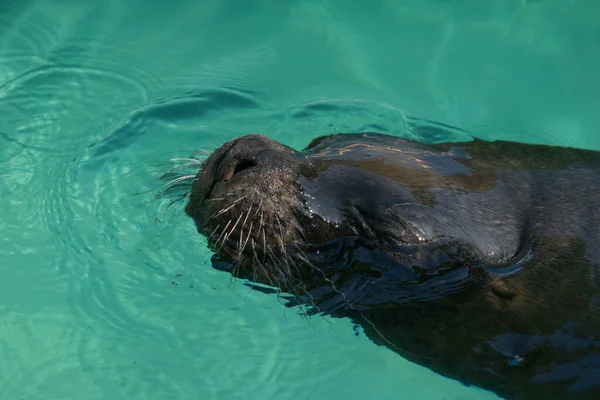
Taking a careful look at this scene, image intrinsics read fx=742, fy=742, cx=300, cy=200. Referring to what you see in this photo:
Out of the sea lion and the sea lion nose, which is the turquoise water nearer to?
the sea lion

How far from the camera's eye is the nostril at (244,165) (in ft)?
13.1

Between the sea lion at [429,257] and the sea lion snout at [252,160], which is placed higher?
the sea lion snout at [252,160]

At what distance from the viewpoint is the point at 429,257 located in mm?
3941

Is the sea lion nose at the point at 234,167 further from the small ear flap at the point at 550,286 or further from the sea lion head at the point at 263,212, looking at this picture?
the small ear flap at the point at 550,286

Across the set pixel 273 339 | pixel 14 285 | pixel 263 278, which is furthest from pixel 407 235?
pixel 14 285

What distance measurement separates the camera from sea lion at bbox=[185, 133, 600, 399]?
3893 mm

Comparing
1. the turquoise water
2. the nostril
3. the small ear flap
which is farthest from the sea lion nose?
the small ear flap

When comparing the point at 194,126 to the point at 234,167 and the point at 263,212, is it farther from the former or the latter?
the point at 263,212

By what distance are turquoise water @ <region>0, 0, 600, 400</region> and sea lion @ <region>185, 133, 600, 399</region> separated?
68cm

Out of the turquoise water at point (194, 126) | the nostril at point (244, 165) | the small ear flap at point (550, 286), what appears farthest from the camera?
the turquoise water at point (194, 126)

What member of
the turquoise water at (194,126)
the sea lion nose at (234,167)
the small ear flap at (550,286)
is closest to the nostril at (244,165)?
the sea lion nose at (234,167)

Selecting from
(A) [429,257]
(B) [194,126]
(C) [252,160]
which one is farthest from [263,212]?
(B) [194,126]

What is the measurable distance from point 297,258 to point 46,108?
353 cm

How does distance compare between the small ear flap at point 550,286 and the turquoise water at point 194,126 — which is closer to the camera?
the small ear flap at point 550,286
